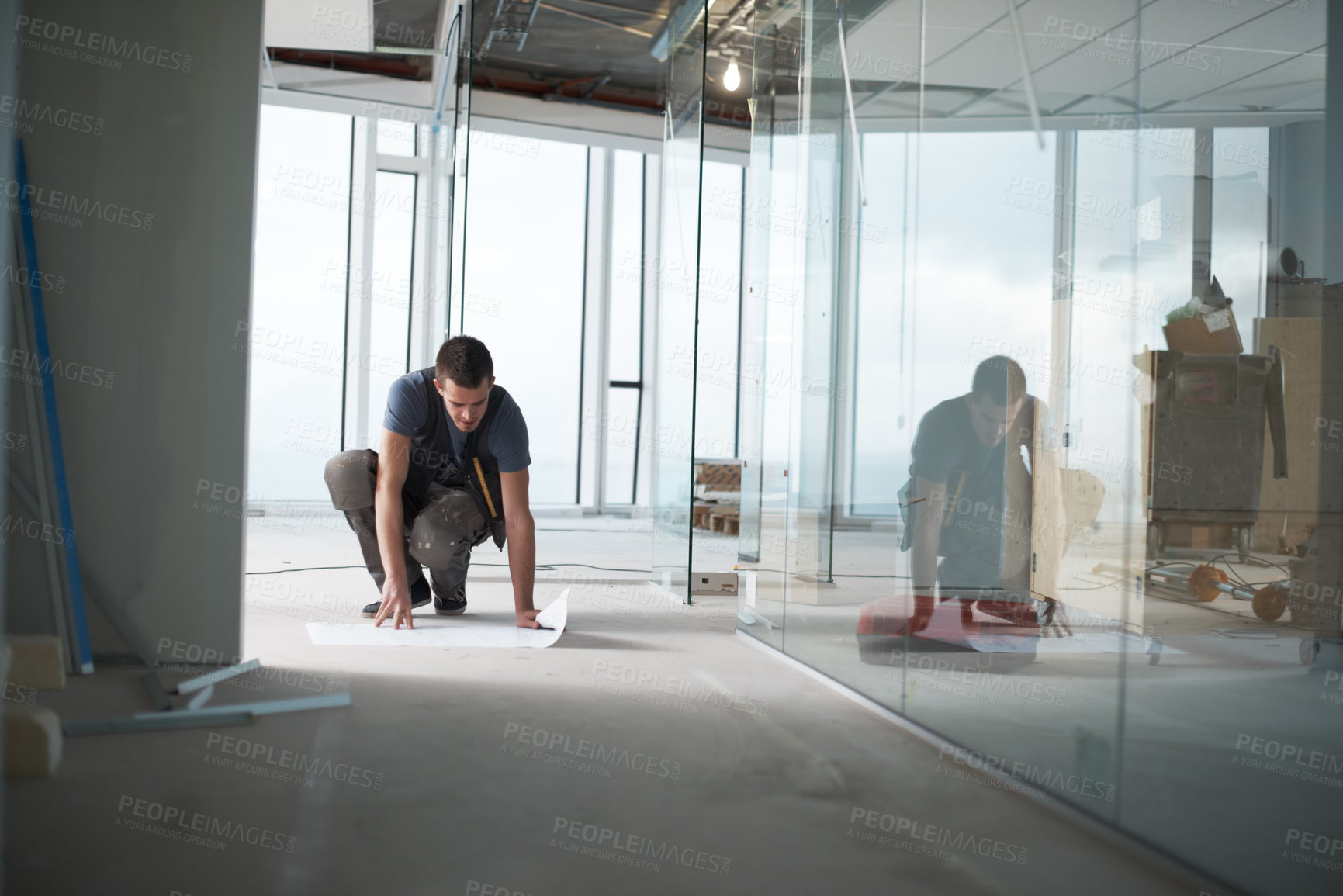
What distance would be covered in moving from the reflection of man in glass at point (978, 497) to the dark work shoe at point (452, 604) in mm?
1745

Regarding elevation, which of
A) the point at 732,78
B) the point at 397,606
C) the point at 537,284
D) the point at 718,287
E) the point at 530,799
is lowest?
the point at 530,799

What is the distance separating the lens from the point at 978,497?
2203 mm

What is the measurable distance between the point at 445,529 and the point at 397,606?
0.36 m

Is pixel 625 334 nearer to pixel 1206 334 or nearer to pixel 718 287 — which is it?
pixel 718 287

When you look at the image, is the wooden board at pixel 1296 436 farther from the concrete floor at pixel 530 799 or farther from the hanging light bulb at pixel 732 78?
the hanging light bulb at pixel 732 78

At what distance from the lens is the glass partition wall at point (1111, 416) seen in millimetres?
1486

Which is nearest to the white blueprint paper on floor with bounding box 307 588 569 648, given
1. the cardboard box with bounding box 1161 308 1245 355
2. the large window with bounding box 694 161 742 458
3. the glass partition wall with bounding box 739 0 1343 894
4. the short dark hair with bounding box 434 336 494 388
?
the short dark hair with bounding box 434 336 494 388

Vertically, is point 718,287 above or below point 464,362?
above

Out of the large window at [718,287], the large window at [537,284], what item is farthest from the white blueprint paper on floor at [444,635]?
the large window at [537,284]

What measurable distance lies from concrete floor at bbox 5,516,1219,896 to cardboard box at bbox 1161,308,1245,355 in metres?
0.83

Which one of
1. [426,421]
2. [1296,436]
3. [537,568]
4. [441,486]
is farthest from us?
[537,568]

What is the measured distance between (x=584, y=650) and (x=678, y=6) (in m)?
3.05

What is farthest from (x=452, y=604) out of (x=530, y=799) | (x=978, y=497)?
(x=978, y=497)

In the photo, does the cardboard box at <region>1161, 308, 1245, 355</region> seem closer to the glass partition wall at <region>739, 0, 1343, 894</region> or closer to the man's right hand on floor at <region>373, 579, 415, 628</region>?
the glass partition wall at <region>739, 0, 1343, 894</region>
